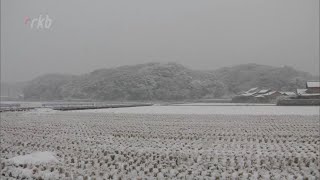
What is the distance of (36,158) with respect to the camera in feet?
35.0

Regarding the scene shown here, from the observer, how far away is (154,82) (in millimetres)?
112938

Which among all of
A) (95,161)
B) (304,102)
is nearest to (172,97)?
(304,102)

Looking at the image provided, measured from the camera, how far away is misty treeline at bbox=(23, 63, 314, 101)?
359 ft

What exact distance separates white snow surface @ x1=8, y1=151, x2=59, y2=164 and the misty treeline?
95.2 m

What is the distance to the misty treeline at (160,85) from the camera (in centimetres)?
10938

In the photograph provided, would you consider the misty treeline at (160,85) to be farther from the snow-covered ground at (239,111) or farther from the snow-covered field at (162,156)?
the snow-covered field at (162,156)

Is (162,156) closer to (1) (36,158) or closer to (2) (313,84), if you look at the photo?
(1) (36,158)

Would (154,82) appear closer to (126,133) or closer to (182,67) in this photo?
(182,67)

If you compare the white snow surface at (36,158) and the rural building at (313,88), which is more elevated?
the rural building at (313,88)

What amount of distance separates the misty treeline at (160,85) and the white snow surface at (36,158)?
95230 millimetres

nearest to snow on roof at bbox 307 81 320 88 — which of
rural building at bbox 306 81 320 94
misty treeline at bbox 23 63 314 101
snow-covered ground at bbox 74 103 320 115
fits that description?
rural building at bbox 306 81 320 94

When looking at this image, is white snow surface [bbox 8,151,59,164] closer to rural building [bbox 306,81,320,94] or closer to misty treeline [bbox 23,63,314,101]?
rural building [bbox 306,81,320,94]

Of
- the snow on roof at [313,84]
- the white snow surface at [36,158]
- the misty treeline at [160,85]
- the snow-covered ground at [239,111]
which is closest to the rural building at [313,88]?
the snow on roof at [313,84]

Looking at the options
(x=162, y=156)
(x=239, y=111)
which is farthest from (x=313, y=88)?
(x=162, y=156)
